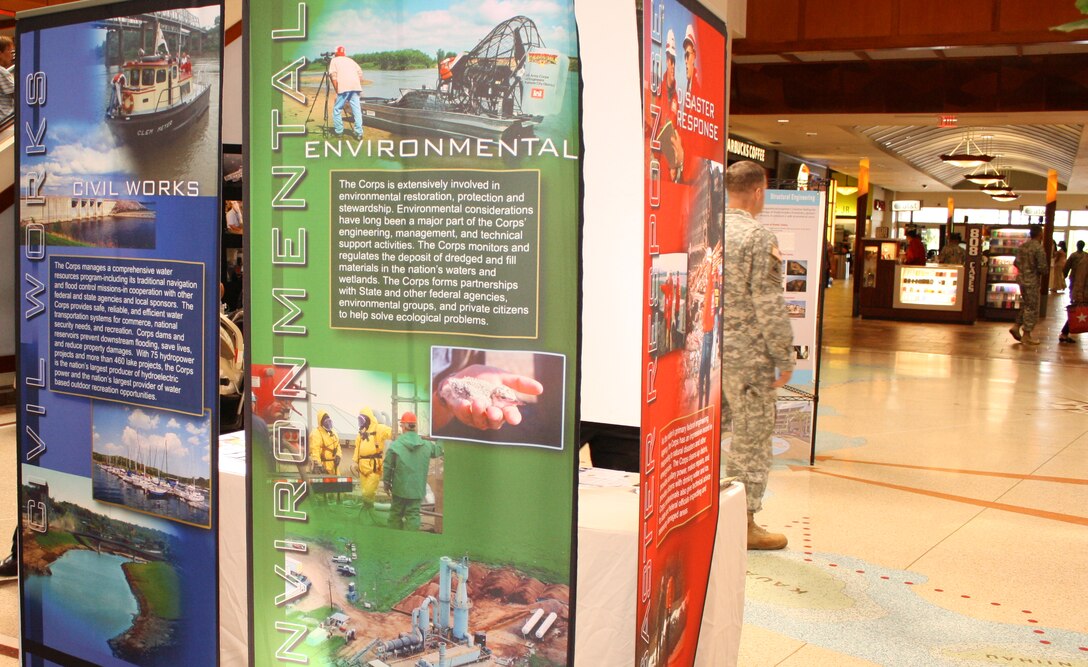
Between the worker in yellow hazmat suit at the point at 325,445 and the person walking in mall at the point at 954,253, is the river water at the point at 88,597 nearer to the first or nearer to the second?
the worker in yellow hazmat suit at the point at 325,445

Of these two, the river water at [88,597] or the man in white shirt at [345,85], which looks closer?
the man in white shirt at [345,85]

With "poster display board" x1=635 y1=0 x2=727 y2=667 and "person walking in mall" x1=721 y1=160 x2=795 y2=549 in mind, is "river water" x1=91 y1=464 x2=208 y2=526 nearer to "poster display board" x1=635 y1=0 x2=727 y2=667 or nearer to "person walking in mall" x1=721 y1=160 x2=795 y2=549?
"poster display board" x1=635 y1=0 x2=727 y2=667

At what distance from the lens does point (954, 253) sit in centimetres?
1794

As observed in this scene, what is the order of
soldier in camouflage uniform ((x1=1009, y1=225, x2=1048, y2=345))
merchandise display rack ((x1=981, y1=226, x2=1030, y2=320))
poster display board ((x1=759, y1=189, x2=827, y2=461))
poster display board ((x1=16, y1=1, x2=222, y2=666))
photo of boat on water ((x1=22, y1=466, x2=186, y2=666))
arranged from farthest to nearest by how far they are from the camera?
merchandise display rack ((x1=981, y1=226, x2=1030, y2=320)), soldier in camouflage uniform ((x1=1009, y1=225, x2=1048, y2=345)), poster display board ((x1=759, y1=189, x2=827, y2=461)), photo of boat on water ((x1=22, y1=466, x2=186, y2=666)), poster display board ((x1=16, y1=1, x2=222, y2=666))

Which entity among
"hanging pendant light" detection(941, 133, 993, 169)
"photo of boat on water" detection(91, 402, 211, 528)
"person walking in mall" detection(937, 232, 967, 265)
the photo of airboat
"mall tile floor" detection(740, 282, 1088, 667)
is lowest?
"mall tile floor" detection(740, 282, 1088, 667)

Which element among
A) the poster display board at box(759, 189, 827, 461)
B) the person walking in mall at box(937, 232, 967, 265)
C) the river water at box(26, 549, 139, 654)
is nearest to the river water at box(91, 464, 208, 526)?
the river water at box(26, 549, 139, 654)

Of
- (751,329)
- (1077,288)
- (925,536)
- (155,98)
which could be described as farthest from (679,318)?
(1077,288)

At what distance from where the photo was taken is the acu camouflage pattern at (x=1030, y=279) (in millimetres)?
14953

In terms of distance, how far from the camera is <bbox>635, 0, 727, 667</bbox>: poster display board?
1.83m

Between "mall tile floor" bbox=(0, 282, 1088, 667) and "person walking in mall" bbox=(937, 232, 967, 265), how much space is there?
27.4ft

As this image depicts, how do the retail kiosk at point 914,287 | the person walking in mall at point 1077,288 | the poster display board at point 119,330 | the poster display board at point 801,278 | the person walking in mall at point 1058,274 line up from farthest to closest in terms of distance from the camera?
the person walking in mall at point 1058,274 → the retail kiosk at point 914,287 → the person walking in mall at point 1077,288 → the poster display board at point 801,278 → the poster display board at point 119,330

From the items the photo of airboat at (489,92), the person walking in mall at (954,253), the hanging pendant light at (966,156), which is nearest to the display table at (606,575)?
the photo of airboat at (489,92)

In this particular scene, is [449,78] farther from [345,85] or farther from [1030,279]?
[1030,279]

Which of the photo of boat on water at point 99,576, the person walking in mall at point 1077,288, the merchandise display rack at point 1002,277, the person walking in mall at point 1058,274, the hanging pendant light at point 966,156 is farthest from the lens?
the person walking in mall at point 1058,274
